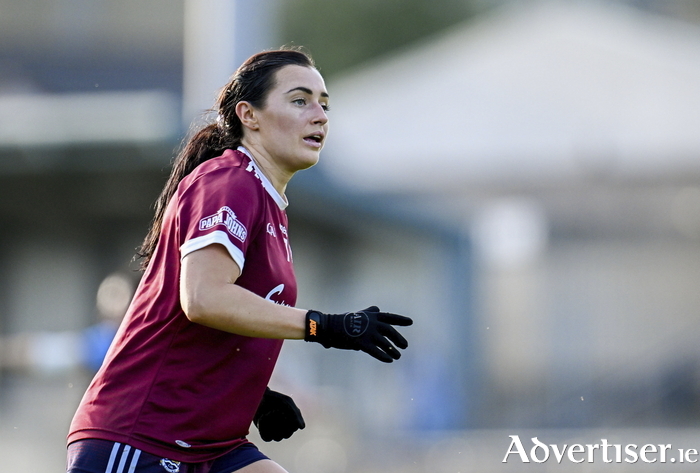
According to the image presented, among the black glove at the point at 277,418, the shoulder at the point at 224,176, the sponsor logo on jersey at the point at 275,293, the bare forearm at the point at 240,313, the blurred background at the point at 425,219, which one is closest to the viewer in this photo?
the bare forearm at the point at 240,313

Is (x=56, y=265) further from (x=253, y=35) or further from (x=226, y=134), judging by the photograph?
(x=226, y=134)

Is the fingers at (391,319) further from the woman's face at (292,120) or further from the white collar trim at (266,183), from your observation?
the woman's face at (292,120)

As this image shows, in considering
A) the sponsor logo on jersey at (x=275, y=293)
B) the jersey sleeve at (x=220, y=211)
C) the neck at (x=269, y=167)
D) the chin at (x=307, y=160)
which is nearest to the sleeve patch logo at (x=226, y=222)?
the jersey sleeve at (x=220, y=211)

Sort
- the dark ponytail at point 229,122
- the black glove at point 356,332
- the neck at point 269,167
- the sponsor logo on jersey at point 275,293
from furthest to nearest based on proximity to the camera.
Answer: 1. the dark ponytail at point 229,122
2. the neck at point 269,167
3. the sponsor logo on jersey at point 275,293
4. the black glove at point 356,332

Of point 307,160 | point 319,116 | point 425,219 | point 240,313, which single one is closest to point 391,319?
point 240,313

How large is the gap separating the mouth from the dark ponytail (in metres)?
0.22

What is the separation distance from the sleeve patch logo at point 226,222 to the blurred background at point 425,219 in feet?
4.53

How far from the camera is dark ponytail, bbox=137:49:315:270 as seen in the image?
14.2 feet

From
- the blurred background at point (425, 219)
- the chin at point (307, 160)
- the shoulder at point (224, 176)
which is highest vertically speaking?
the blurred background at point (425, 219)

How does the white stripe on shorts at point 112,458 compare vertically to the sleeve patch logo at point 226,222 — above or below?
below

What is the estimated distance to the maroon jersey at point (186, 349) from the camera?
379 centimetres

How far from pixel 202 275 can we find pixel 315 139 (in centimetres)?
94

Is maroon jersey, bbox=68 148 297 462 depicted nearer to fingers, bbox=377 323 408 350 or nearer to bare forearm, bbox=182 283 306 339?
bare forearm, bbox=182 283 306 339

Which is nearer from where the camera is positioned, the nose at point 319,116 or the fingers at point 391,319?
the fingers at point 391,319
